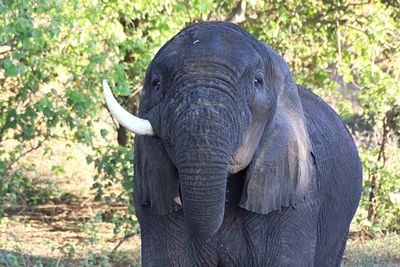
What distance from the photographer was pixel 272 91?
202 inches

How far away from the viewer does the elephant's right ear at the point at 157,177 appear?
197 inches

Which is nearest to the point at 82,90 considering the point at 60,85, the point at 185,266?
the point at 60,85

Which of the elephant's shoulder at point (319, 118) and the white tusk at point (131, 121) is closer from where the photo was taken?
the white tusk at point (131, 121)

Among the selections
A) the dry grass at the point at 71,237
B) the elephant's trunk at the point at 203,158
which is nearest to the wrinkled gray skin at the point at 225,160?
the elephant's trunk at the point at 203,158

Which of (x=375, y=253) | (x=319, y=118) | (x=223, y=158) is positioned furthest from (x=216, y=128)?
(x=375, y=253)

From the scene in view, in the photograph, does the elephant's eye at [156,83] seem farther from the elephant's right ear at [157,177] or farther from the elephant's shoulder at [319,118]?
the elephant's shoulder at [319,118]

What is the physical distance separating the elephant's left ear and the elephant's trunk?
19.6 inches

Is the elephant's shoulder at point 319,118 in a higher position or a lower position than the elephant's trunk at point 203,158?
higher

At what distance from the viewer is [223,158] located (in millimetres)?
4504

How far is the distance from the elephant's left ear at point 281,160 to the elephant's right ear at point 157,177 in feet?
1.08

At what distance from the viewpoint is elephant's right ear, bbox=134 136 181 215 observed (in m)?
5.02

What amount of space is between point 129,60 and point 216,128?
5611 mm

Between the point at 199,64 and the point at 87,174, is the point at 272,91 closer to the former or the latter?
the point at 199,64

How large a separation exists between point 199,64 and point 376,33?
5977mm
